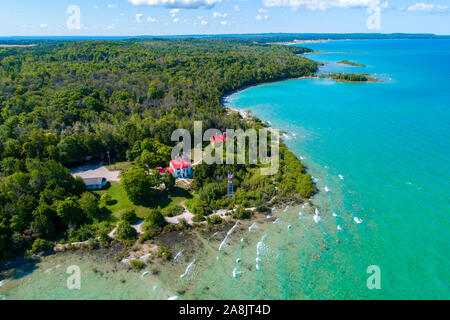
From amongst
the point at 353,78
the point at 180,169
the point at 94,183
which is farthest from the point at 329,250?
the point at 353,78

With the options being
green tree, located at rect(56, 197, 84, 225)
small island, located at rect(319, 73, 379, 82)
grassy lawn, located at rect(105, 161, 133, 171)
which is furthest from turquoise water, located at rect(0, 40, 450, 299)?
small island, located at rect(319, 73, 379, 82)

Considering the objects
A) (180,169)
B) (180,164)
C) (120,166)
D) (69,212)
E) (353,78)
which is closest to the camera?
(69,212)

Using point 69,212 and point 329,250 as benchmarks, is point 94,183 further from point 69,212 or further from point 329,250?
point 329,250

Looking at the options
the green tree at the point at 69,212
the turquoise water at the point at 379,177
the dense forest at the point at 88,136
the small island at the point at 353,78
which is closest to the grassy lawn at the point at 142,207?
the dense forest at the point at 88,136

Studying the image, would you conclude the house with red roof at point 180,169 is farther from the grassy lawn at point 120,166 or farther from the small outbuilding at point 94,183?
the small outbuilding at point 94,183

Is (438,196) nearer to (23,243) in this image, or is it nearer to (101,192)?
(101,192)
